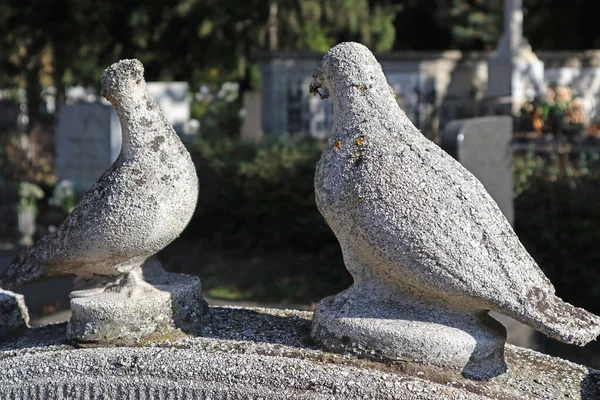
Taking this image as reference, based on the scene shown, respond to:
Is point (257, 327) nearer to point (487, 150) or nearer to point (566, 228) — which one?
point (487, 150)

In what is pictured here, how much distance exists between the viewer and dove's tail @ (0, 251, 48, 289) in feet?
11.9

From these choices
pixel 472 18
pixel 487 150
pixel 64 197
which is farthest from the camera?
pixel 472 18

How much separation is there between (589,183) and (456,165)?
424 centimetres

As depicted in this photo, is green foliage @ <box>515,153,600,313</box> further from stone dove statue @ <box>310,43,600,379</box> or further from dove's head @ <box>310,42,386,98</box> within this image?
dove's head @ <box>310,42,386,98</box>

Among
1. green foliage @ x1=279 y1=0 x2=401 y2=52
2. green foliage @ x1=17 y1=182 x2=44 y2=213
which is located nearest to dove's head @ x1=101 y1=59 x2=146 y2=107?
green foliage @ x1=17 y1=182 x2=44 y2=213

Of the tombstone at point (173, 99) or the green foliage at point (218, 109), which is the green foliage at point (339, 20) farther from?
the tombstone at point (173, 99)

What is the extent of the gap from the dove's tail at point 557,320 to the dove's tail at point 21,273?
1987 millimetres

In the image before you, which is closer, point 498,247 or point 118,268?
point 498,247

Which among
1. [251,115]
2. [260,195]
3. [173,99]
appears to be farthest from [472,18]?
[260,195]

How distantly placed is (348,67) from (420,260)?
0.81 metres

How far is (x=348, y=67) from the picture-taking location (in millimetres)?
3262

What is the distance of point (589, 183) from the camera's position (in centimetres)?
700

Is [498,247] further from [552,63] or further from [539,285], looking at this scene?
[552,63]

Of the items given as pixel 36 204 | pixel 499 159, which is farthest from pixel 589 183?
pixel 36 204
